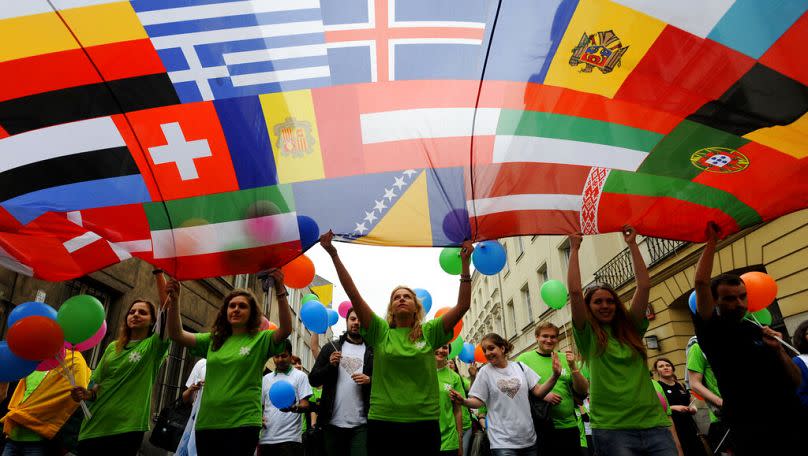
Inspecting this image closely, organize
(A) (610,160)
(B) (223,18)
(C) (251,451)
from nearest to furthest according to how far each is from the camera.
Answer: (B) (223,18), (C) (251,451), (A) (610,160)

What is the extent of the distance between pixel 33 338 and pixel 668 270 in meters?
11.8

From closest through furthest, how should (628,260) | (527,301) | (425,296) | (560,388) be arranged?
(560,388) → (425,296) → (628,260) → (527,301)

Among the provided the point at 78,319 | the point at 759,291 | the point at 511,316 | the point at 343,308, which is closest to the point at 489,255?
the point at 759,291

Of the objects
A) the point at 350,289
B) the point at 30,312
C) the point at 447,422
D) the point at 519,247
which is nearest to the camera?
the point at 350,289

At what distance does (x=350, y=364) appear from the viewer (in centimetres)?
413

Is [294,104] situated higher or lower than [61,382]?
higher

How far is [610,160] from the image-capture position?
121 inches

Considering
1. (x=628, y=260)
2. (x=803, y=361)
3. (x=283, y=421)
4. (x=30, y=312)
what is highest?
(x=628, y=260)

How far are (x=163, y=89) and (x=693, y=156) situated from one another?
3203mm

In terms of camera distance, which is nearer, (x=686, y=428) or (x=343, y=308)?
(x=686, y=428)

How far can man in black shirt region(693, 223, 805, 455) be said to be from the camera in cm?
251

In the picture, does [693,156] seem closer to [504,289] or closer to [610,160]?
[610,160]

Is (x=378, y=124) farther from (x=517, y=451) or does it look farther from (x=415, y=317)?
(x=517, y=451)

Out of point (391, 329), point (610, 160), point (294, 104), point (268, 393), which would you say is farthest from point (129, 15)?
point (268, 393)
